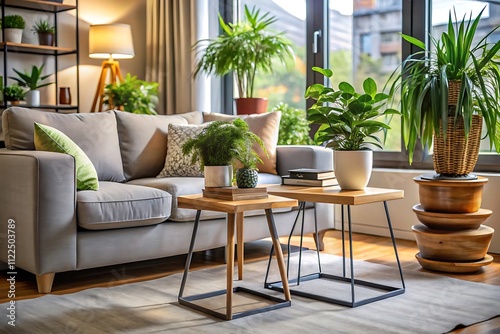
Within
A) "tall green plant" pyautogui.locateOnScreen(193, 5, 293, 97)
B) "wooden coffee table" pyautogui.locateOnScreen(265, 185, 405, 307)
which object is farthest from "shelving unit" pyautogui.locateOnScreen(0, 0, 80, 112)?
"wooden coffee table" pyautogui.locateOnScreen(265, 185, 405, 307)

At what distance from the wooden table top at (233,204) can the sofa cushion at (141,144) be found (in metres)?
1.20

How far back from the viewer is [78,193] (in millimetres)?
2844

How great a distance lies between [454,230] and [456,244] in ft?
0.32

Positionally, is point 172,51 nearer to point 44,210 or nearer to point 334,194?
point 44,210

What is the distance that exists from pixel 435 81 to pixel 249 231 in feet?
4.03

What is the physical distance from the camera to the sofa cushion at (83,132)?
319 cm

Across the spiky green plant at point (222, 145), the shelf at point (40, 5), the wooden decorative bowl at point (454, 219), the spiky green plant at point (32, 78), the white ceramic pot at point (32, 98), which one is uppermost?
the shelf at point (40, 5)

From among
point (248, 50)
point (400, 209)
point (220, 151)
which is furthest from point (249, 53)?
point (220, 151)

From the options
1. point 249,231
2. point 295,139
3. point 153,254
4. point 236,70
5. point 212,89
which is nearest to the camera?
point 153,254

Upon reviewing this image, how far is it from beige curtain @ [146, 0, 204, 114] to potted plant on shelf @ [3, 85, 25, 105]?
49.9 inches

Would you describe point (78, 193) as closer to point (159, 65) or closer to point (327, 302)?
point (327, 302)

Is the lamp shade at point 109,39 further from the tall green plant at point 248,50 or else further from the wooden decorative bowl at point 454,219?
the wooden decorative bowl at point 454,219

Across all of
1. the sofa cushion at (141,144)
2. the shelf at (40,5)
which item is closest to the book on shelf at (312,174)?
the sofa cushion at (141,144)

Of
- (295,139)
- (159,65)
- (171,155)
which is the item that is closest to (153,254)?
(171,155)
